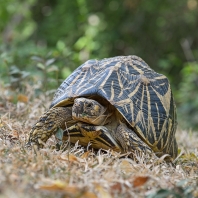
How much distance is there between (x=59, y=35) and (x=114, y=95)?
1054 cm

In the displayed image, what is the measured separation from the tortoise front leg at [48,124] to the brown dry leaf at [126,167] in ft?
2.89

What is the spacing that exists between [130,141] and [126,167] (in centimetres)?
65

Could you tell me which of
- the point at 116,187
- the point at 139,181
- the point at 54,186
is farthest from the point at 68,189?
the point at 139,181

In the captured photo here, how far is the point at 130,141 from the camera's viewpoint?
3.62 m

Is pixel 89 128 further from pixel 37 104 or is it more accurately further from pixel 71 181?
pixel 37 104

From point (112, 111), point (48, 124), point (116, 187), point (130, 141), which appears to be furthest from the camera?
point (112, 111)

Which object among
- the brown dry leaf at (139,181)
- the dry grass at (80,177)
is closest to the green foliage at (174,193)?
the dry grass at (80,177)

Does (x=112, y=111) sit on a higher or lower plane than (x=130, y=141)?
higher

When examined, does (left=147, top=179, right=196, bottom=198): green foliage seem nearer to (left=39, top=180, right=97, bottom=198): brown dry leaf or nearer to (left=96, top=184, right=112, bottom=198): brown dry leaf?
(left=96, top=184, right=112, bottom=198): brown dry leaf

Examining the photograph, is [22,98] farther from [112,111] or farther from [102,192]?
[102,192]

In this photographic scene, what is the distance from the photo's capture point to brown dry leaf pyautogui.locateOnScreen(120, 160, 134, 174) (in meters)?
2.94

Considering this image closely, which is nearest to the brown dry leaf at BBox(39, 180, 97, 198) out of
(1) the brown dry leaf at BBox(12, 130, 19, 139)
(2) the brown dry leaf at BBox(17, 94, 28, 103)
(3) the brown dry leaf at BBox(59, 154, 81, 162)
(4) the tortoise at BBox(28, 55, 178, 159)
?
(3) the brown dry leaf at BBox(59, 154, 81, 162)

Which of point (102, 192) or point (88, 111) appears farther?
point (88, 111)

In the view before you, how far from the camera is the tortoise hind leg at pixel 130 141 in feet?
11.8
